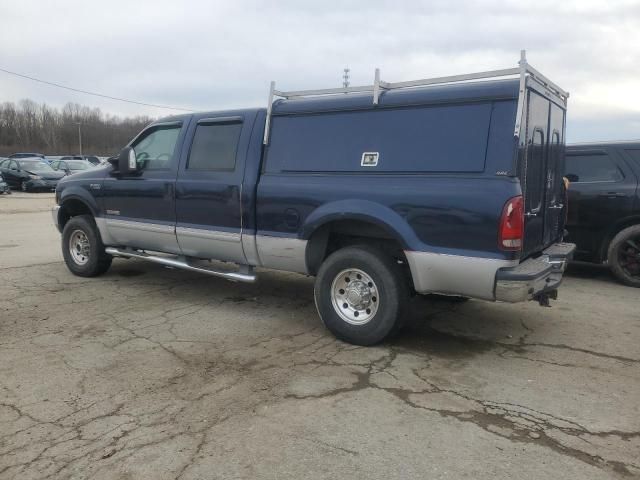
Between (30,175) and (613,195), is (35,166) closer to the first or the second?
(30,175)

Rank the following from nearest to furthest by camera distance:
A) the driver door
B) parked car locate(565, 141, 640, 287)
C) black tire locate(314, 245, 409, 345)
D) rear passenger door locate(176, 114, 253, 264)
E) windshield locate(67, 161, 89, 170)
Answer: black tire locate(314, 245, 409, 345)
rear passenger door locate(176, 114, 253, 264)
the driver door
parked car locate(565, 141, 640, 287)
windshield locate(67, 161, 89, 170)

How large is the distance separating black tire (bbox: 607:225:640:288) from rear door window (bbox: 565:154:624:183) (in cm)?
76

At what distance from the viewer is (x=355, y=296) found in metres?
4.72

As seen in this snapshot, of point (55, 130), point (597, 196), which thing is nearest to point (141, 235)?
point (597, 196)

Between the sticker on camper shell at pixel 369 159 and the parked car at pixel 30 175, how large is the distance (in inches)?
943

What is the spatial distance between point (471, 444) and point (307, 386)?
1258mm

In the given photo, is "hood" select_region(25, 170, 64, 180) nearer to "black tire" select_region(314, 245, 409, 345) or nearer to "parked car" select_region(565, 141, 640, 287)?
"parked car" select_region(565, 141, 640, 287)

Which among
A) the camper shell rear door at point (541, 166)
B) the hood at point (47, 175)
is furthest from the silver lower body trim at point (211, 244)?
the hood at point (47, 175)

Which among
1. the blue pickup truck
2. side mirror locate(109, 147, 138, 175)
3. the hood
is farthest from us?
the hood

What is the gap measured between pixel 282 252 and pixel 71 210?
3.92 meters

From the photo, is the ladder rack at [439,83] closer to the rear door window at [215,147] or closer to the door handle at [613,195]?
the rear door window at [215,147]

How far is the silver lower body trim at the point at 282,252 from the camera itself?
5.07m

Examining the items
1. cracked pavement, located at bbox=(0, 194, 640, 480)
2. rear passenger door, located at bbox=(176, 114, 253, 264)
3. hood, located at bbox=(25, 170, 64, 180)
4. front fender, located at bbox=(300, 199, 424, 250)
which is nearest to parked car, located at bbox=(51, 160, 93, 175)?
hood, located at bbox=(25, 170, 64, 180)

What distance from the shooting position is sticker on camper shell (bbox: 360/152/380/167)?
15.2ft
